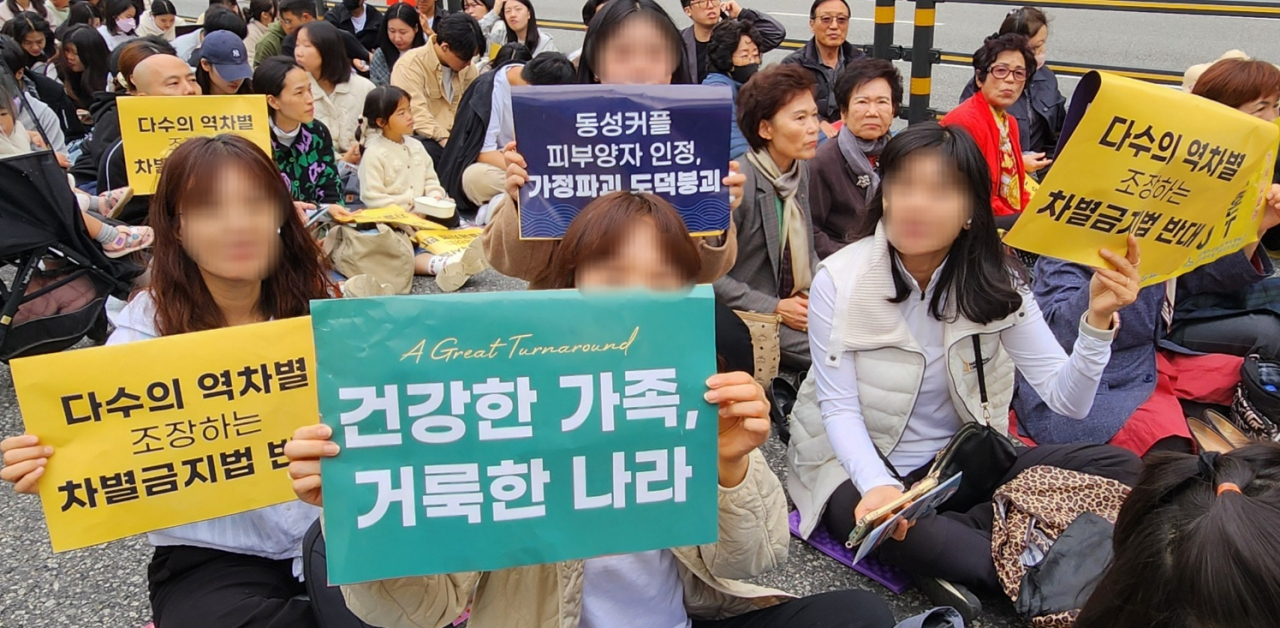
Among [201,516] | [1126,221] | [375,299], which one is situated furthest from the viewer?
[1126,221]

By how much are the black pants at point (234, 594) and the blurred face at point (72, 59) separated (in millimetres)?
6875

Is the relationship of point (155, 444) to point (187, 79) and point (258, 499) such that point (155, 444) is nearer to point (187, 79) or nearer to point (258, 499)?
point (258, 499)

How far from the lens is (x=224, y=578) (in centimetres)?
211

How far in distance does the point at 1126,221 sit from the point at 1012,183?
9.81 feet

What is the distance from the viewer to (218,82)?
16.8 feet

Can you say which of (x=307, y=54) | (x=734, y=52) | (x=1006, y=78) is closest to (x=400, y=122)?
(x=307, y=54)

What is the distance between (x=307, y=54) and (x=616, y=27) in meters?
3.78

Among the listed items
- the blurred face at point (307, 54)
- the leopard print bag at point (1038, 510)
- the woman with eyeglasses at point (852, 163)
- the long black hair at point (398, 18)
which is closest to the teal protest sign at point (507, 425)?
the leopard print bag at point (1038, 510)

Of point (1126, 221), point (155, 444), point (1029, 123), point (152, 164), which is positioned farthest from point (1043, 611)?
point (1029, 123)

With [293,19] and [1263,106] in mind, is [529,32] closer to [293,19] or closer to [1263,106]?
[293,19]

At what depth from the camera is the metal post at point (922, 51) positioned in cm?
655

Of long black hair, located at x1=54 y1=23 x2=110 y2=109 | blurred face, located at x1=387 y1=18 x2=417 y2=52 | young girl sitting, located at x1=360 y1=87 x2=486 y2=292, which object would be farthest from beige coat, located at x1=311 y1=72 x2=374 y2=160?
long black hair, located at x1=54 y1=23 x2=110 y2=109

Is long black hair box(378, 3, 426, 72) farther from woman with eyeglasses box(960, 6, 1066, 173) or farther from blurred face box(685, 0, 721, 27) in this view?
woman with eyeglasses box(960, 6, 1066, 173)

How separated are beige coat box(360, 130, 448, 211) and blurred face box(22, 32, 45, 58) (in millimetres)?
4728
